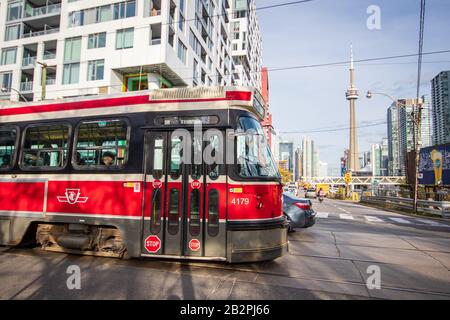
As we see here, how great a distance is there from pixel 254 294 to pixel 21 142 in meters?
6.11

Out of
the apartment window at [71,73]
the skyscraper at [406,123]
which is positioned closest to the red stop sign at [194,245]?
the skyscraper at [406,123]

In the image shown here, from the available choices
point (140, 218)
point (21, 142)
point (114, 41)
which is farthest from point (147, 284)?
point (114, 41)

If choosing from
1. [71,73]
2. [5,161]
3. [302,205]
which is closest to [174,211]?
[5,161]

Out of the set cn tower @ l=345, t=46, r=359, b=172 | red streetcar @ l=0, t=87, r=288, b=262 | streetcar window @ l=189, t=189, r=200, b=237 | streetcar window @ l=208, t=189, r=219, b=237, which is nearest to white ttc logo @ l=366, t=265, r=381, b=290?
red streetcar @ l=0, t=87, r=288, b=262

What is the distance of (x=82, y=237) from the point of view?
588 cm

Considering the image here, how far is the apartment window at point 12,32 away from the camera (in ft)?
113

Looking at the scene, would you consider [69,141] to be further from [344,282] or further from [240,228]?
[344,282]

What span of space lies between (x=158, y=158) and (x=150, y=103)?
115 centimetres

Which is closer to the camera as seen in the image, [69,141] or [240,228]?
[240,228]

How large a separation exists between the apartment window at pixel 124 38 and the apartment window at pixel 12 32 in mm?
17476

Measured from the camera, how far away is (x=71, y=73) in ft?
93.5

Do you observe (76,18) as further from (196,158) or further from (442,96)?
(442,96)

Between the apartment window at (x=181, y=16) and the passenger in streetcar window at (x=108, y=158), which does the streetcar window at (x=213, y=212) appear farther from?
the apartment window at (x=181, y=16)

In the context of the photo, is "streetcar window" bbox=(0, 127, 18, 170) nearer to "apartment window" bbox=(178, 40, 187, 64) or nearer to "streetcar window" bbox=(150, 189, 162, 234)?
"streetcar window" bbox=(150, 189, 162, 234)
